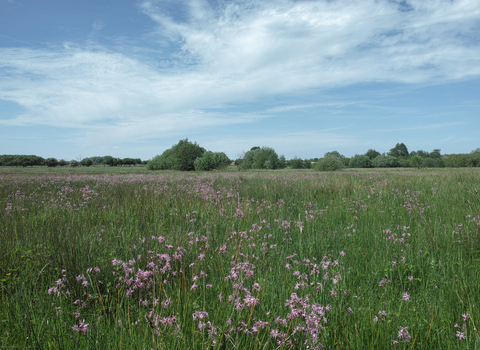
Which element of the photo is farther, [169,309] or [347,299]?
[347,299]

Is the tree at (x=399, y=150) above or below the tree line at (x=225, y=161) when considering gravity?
above

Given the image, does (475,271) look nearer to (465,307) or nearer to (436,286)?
(436,286)

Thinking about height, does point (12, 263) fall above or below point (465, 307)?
above

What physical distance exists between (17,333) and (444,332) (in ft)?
11.3

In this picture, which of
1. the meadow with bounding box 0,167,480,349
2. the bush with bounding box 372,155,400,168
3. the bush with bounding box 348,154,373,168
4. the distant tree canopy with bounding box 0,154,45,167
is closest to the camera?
the meadow with bounding box 0,167,480,349

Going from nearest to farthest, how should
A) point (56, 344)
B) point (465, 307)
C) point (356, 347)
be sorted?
point (56, 344)
point (356, 347)
point (465, 307)

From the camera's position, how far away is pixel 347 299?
2.56 metres

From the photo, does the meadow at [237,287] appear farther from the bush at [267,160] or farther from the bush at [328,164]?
the bush at [267,160]

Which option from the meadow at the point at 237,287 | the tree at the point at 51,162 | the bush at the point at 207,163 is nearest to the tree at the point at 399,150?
the bush at the point at 207,163

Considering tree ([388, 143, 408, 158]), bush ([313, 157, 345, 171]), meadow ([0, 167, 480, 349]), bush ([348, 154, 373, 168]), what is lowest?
meadow ([0, 167, 480, 349])

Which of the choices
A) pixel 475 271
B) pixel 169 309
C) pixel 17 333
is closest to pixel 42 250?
pixel 17 333

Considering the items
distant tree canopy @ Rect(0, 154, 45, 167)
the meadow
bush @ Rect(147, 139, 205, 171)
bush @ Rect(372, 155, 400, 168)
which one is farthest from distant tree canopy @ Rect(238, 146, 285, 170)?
the meadow

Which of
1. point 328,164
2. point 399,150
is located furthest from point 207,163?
point 399,150

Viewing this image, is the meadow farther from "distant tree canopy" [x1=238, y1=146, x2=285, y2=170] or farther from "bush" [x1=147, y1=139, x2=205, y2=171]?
"distant tree canopy" [x1=238, y1=146, x2=285, y2=170]
